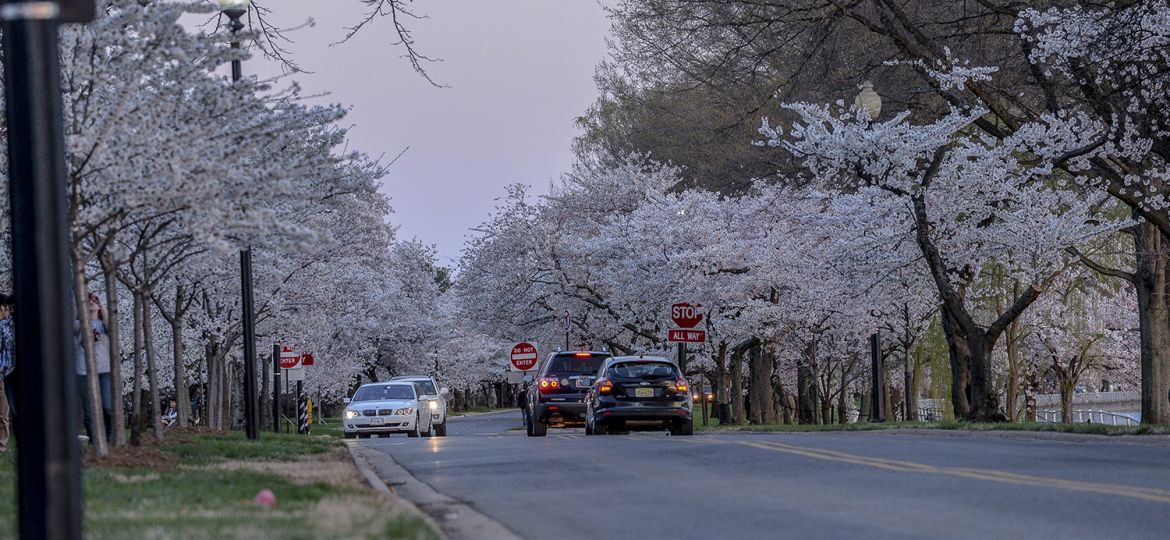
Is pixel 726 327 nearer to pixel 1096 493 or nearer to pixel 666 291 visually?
pixel 666 291

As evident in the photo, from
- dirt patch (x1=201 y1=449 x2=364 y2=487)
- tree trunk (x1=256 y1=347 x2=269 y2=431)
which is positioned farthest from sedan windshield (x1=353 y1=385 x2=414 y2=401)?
dirt patch (x1=201 y1=449 x2=364 y2=487)

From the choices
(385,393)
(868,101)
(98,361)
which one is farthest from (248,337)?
(385,393)

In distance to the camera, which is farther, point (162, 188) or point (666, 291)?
point (666, 291)

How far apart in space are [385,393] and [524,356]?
13065 mm

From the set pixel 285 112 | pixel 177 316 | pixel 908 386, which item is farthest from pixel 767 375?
pixel 285 112

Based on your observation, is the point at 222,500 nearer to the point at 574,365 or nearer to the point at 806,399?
the point at 574,365

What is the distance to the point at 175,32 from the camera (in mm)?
13250

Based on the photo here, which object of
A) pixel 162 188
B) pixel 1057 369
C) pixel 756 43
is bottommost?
pixel 1057 369

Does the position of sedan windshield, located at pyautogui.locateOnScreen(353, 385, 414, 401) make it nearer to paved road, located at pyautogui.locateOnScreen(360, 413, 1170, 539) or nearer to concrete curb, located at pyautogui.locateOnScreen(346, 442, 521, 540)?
paved road, located at pyautogui.locateOnScreen(360, 413, 1170, 539)

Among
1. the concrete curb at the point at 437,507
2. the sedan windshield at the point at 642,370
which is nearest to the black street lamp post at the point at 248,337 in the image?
the sedan windshield at the point at 642,370

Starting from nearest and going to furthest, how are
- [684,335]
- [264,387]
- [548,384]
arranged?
[548,384] → [684,335] → [264,387]

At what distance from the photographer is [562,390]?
28828 mm

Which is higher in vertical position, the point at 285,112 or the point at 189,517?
the point at 285,112

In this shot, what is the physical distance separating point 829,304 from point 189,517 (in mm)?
31223
